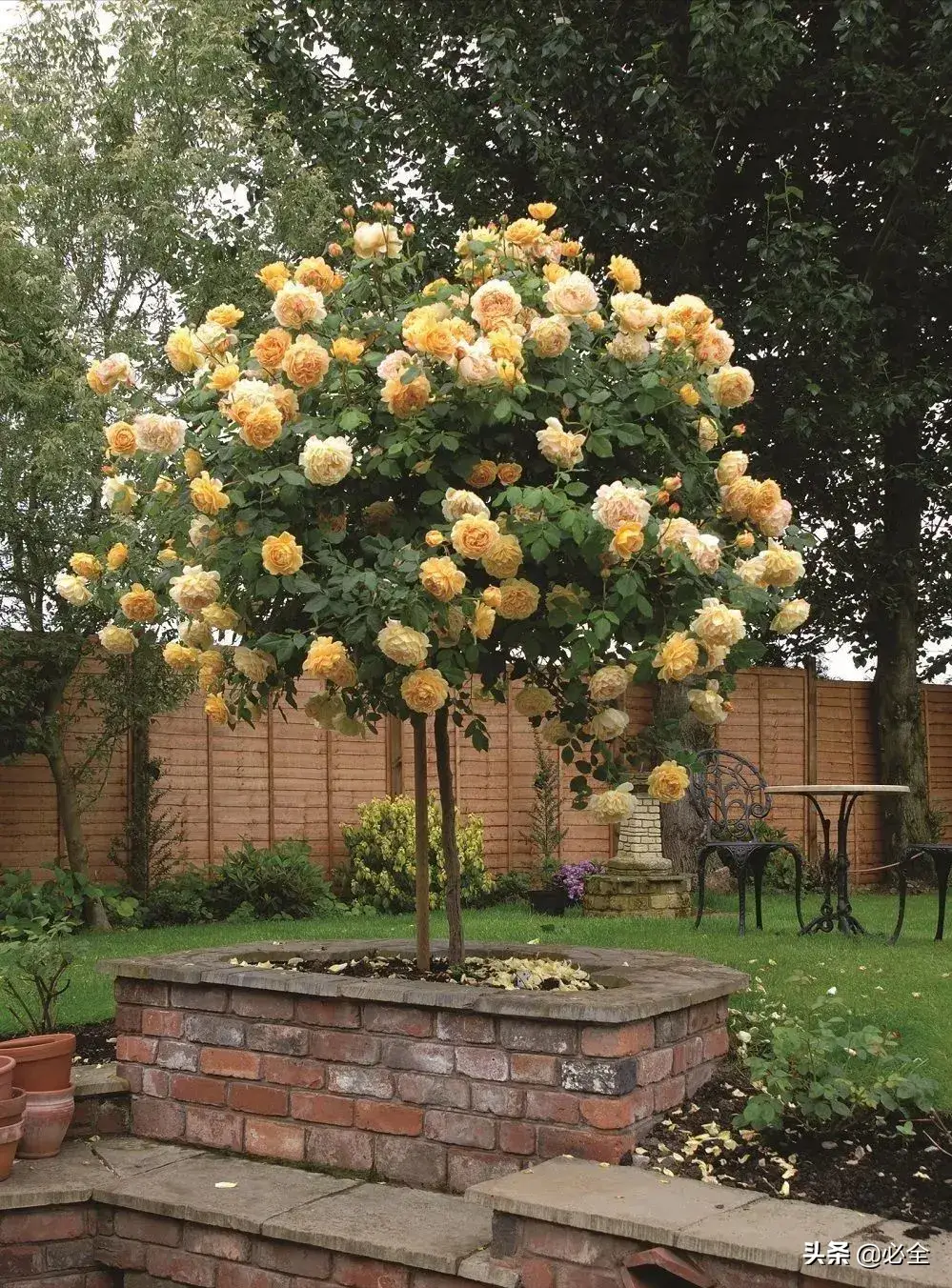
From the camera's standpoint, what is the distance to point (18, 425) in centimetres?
907

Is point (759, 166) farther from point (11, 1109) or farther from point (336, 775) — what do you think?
point (11, 1109)

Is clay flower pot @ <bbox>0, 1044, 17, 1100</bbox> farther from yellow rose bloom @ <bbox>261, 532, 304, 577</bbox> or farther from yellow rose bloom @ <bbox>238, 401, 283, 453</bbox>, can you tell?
yellow rose bloom @ <bbox>238, 401, 283, 453</bbox>

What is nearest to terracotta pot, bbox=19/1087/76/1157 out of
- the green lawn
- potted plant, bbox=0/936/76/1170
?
potted plant, bbox=0/936/76/1170

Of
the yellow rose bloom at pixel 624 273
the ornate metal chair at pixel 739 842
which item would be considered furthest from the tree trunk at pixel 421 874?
the ornate metal chair at pixel 739 842

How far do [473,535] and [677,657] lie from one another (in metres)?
0.63

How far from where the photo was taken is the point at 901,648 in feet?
43.5

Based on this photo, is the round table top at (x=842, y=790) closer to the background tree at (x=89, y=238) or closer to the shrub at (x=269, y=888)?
the shrub at (x=269, y=888)

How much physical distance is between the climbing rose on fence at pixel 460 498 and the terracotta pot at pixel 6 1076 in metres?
1.18

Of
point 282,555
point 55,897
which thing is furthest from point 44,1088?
point 55,897

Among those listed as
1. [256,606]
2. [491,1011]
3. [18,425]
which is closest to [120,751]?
[18,425]

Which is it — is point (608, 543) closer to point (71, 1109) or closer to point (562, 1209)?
point (562, 1209)

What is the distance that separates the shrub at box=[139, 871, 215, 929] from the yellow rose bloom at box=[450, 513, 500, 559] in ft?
22.3

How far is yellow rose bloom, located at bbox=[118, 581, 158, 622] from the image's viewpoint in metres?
4.08

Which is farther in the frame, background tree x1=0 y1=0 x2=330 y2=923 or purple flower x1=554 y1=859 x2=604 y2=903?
purple flower x1=554 y1=859 x2=604 y2=903
